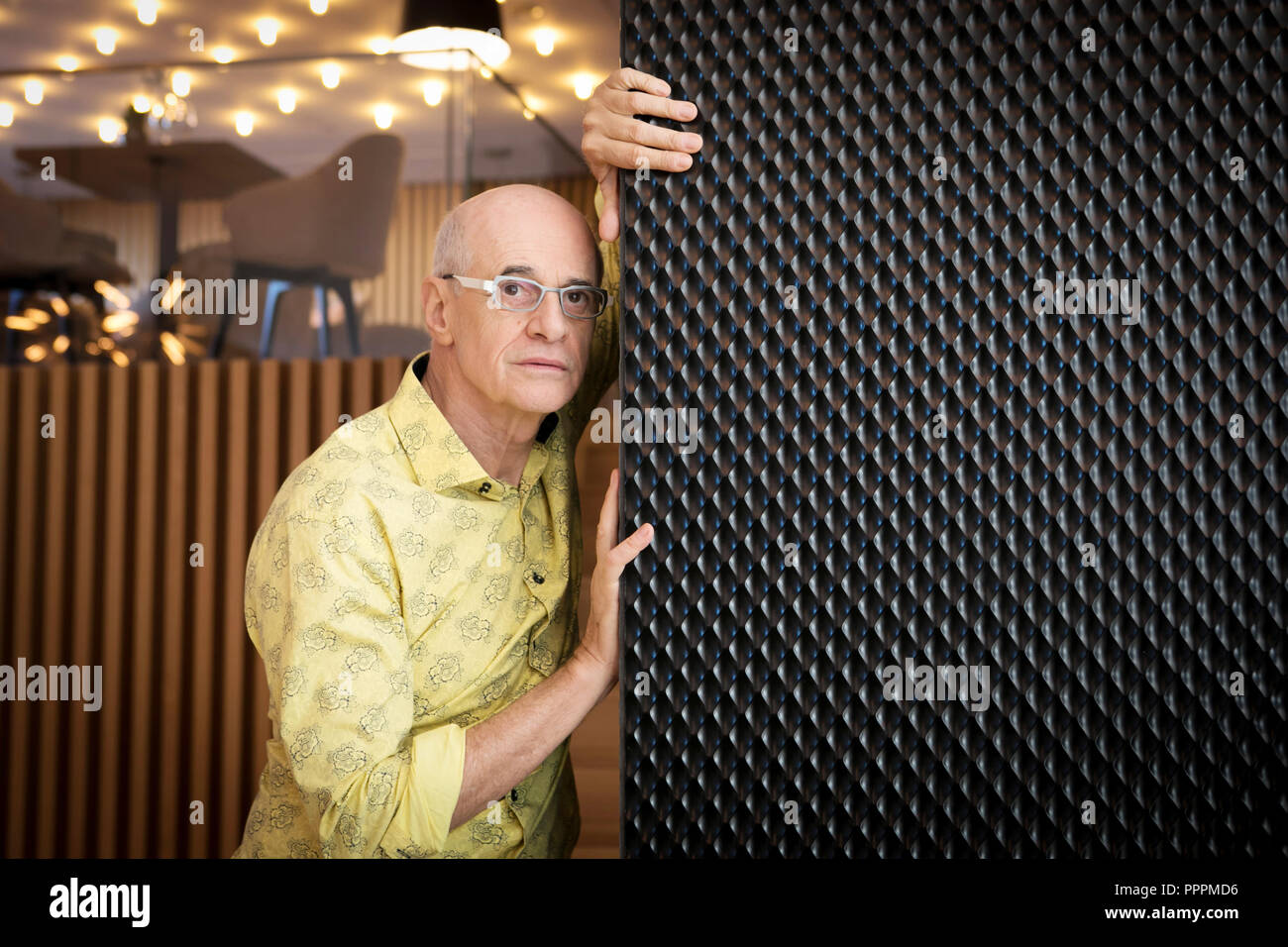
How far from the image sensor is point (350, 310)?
3.42m

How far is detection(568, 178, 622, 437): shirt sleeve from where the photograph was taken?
1.47m

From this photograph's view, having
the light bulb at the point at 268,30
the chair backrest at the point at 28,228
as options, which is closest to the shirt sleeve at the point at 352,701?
the chair backrest at the point at 28,228

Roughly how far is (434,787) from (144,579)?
255 centimetres

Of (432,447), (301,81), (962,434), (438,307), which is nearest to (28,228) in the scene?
(301,81)

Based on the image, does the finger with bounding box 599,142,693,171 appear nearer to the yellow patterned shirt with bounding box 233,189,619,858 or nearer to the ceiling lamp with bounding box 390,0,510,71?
the yellow patterned shirt with bounding box 233,189,619,858

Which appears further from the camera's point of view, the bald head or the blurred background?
the blurred background

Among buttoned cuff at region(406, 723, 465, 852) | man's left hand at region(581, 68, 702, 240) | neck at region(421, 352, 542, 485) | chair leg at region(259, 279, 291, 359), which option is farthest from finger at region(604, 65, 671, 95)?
chair leg at region(259, 279, 291, 359)

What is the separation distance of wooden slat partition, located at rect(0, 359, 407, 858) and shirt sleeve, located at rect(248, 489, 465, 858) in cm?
204

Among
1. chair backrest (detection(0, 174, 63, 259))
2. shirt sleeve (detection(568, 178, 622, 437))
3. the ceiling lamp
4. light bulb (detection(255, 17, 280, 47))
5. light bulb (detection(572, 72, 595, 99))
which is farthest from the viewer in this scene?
light bulb (detection(572, 72, 595, 99))

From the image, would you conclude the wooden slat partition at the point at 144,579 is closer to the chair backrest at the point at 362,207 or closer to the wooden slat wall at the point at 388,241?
the wooden slat wall at the point at 388,241
